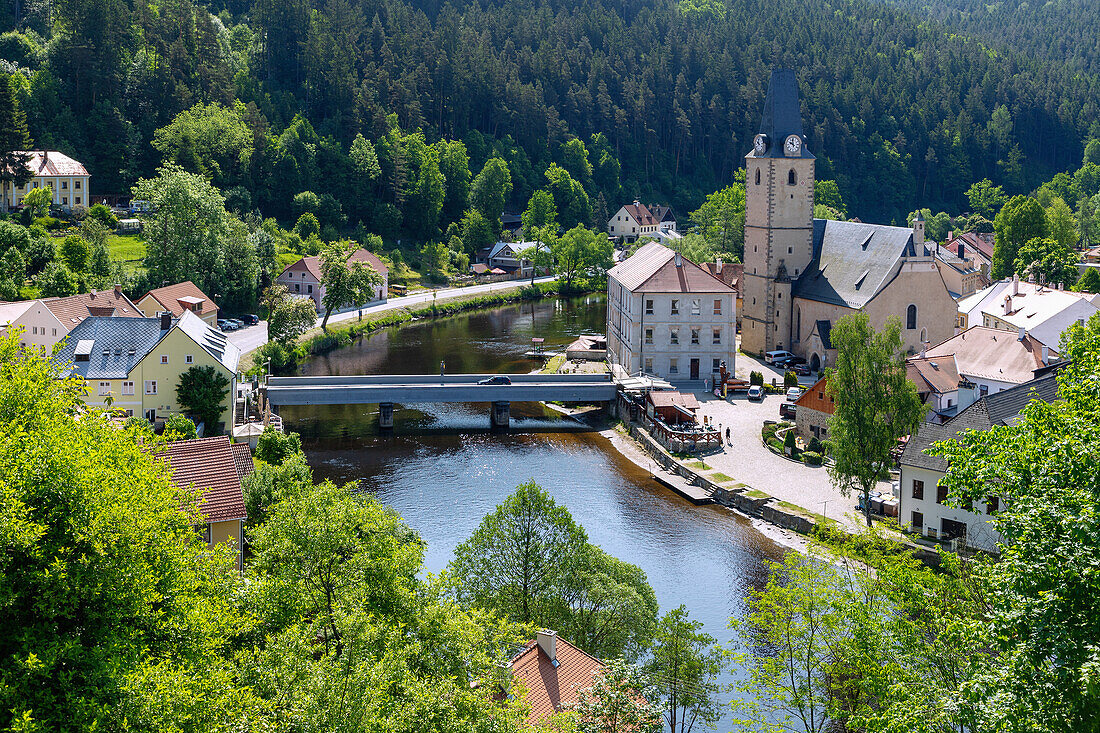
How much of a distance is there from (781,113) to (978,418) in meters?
36.1

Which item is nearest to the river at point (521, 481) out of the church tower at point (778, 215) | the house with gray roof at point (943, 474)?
the house with gray roof at point (943, 474)

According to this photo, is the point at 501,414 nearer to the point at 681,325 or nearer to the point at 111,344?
the point at 681,325

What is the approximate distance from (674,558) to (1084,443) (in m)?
23.9

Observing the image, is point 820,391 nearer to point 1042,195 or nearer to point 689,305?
point 689,305

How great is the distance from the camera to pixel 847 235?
220 feet

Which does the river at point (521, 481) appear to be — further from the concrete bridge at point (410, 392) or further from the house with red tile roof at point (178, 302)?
the house with red tile roof at point (178, 302)

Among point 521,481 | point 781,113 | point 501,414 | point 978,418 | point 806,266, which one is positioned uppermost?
point 781,113

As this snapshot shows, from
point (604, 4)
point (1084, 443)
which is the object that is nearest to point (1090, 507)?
point (1084, 443)

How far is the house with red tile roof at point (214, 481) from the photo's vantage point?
93.1 ft

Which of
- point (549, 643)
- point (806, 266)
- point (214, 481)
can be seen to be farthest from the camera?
point (806, 266)

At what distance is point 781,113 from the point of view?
68.9 meters

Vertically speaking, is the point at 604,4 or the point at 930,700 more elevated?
the point at 604,4

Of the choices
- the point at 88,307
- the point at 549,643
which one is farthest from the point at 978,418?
the point at 88,307

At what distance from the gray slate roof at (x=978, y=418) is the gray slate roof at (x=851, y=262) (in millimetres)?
23882
